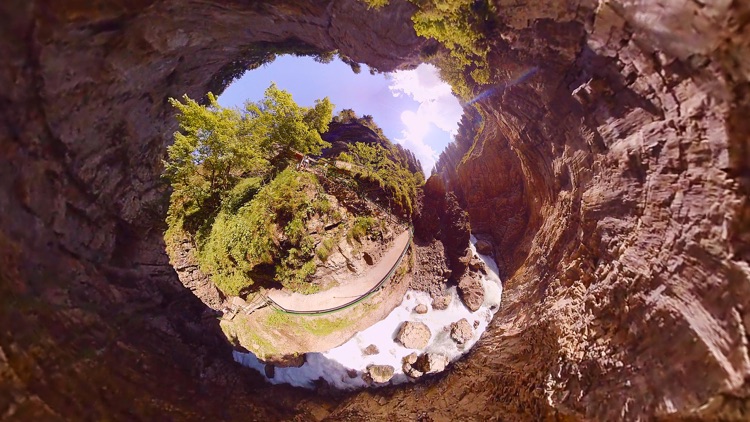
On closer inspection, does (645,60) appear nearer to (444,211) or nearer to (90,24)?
(444,211)

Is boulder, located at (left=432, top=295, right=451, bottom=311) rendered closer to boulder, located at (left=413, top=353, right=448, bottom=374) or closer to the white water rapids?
the white water rapids

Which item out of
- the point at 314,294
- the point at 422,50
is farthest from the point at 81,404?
the point at 422,50

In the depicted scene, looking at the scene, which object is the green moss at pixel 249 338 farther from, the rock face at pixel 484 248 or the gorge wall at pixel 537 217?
the rock face at pixel 484 248

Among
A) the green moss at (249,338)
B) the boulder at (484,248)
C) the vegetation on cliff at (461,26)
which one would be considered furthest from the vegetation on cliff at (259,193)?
the boulder at (484,248)

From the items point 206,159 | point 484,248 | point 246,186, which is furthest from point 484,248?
point 206,159

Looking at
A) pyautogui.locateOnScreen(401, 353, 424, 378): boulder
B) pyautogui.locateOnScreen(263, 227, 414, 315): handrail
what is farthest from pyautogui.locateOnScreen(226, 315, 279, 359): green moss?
pyautogui.locateOnScreen(401, 353, 424, 378): boulder

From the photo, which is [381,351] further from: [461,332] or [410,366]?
[461,332]

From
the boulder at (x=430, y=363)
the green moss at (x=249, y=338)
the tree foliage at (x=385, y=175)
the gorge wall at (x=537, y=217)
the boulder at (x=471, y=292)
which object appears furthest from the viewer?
the boulder at (x=471, y=292)

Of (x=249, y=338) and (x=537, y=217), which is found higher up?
(x=537, y=217)
